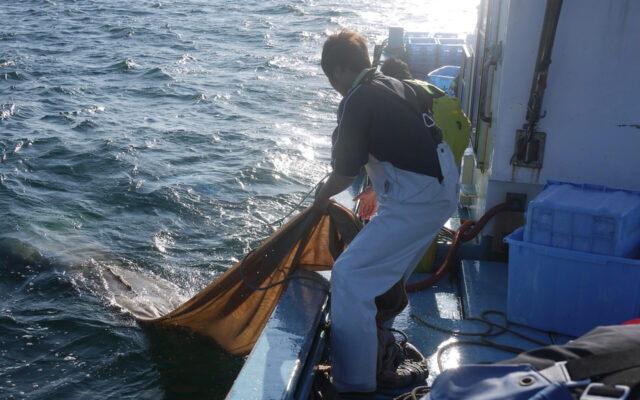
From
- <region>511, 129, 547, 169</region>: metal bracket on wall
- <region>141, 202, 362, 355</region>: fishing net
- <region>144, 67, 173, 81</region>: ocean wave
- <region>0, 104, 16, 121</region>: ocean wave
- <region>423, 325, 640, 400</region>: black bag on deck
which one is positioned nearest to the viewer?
<region>423, 325, 640, 400</region>: black bag on deck

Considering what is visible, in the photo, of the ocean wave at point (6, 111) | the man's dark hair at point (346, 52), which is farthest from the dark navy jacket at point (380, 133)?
the ocean wave at point (6, 111)

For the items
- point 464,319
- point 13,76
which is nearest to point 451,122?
point 464,319

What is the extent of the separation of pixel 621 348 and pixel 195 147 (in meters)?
10.7

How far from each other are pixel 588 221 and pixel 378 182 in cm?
143

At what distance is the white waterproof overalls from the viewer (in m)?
3.20

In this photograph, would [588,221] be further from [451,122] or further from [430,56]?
[430,56]

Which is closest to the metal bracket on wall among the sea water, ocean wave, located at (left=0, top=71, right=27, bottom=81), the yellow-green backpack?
the yellow-green backpack

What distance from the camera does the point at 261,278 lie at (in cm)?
399

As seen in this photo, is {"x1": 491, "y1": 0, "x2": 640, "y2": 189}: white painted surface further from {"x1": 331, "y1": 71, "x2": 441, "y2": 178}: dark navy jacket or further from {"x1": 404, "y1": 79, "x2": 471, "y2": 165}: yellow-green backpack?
{"x1": 331, "y1": 71, "x2": 441, "y2": 178}: dark navy jacket

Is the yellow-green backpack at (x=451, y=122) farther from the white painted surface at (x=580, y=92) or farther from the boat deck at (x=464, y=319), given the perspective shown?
the boat deck at (x=464, y=319)

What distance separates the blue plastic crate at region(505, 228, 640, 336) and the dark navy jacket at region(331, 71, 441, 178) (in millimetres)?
1134

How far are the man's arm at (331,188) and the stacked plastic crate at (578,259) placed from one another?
1320 mm

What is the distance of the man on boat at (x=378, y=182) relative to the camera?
3152 millimetres

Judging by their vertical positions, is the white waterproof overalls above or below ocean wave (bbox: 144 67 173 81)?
above
